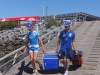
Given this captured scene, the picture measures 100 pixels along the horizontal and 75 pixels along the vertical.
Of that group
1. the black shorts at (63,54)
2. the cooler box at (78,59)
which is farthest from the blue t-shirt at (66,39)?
the cooler box at (78,59)

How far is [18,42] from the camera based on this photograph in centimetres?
3038

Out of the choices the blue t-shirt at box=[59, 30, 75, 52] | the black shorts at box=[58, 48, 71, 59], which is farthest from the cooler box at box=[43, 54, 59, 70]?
the blue t-shirt at box=[59, 30, 75, 52]

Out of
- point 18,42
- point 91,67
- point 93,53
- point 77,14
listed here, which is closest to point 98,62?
point 91,67

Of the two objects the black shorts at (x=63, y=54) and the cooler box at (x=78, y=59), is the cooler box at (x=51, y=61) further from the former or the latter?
the cooler box at (x=78, y=59)

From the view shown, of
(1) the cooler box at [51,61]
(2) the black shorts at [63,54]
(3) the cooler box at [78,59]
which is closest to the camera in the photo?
(2) the black shorts at [63,54]

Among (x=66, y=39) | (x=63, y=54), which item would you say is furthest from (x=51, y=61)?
(x=66, y=39)

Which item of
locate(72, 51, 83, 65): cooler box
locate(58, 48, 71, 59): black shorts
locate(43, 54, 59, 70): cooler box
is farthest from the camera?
locate(72, 51, 83, 65): cooler box

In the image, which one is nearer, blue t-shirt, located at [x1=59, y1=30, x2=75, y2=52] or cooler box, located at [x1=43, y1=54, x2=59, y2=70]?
blue t-shirt, located at [x1=59, y1=30, x2=75, y2=52]

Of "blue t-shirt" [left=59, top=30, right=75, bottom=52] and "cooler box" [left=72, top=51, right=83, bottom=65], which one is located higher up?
"blue t-shirt" [left=59, top=30, right=75, bottom=52]

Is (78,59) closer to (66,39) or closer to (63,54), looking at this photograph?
(63,54)

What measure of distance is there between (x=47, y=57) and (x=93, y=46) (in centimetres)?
634

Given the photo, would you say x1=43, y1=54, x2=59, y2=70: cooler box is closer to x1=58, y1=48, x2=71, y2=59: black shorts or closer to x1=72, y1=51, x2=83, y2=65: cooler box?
x1=58, y1=48, x2=71, y2=59: black shorts

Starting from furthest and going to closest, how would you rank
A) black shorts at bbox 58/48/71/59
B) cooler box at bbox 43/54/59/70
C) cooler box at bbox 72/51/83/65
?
cooler box at bbox 72/51/83/65
cooler box at bbox 43/54/59/70
black shorts at bbox 58/48/71/59

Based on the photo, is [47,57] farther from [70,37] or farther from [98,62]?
[98,62]
